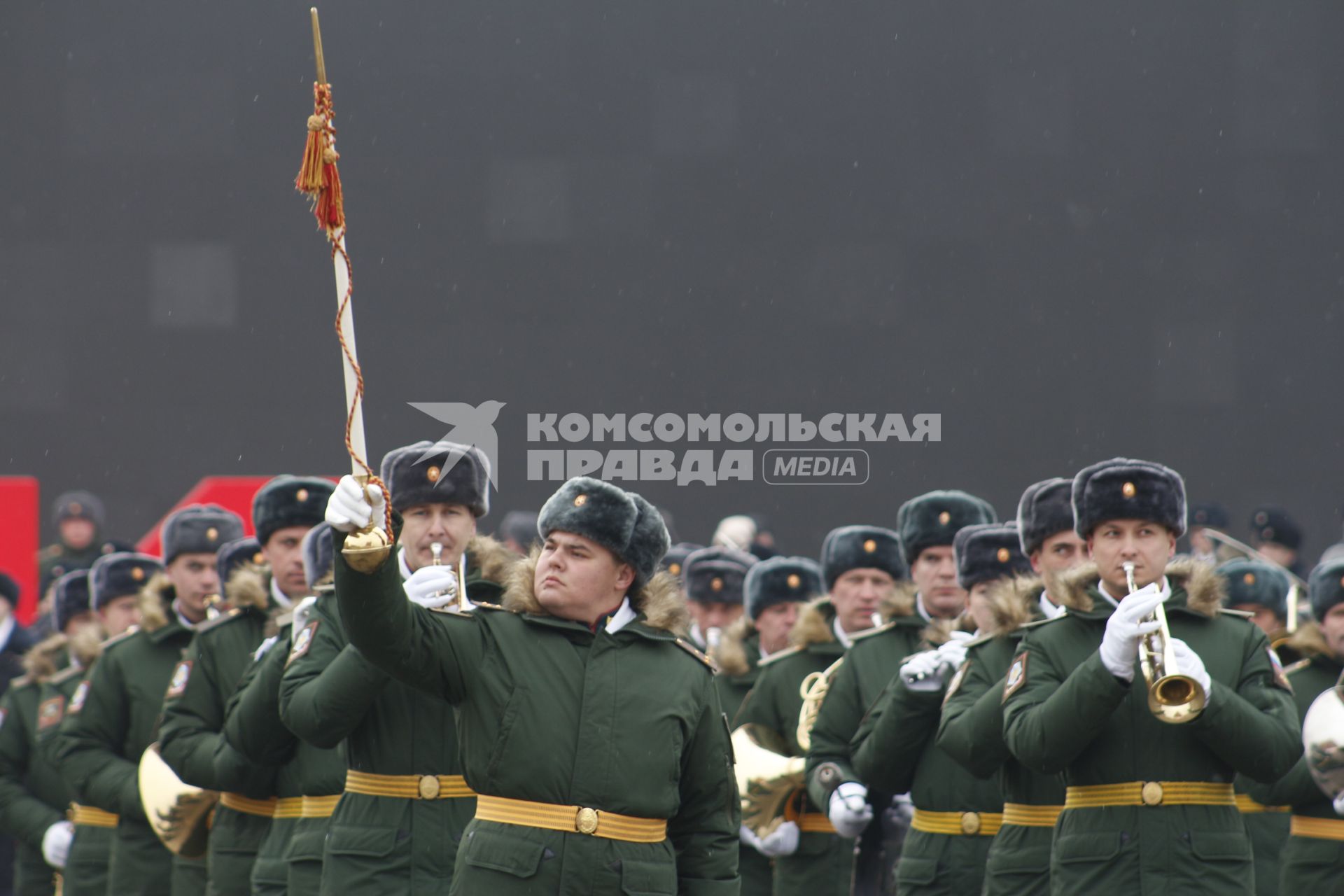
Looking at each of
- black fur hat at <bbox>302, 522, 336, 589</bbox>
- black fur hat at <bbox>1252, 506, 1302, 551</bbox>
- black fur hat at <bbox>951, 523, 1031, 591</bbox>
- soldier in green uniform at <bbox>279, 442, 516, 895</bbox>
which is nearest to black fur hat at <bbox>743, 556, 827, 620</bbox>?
black fur hat at <bbox>951, 523, 1031, 591</bbox>

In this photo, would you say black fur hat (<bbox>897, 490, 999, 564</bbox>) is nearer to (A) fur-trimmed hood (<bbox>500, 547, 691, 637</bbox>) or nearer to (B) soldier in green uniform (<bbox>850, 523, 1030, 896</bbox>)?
(B) soldier in green uniform (<bbox>850, 523, 1030, 896</bbox>)

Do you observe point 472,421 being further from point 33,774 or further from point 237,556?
point 237,556

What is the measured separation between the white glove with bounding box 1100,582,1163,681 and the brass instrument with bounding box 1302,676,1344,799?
0.95 meters

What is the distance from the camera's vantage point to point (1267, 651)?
5402 mm

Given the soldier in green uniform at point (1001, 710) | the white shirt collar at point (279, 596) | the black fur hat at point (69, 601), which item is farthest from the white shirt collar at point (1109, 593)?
the black fur hat at point (69, 601)

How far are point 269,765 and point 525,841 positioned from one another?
7.24ft

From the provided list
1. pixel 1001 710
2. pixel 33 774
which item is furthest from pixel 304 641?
pixel 33 774

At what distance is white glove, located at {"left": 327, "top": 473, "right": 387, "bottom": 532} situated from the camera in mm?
4023

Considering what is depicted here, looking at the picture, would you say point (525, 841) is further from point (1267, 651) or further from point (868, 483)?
point (868, 483)

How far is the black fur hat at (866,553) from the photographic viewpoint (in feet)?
26.3

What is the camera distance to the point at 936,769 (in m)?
6.73

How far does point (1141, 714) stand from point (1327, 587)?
2.29 metres

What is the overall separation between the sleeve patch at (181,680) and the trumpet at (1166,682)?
136 inches

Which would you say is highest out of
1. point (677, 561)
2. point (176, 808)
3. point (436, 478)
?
point (436, 478)
